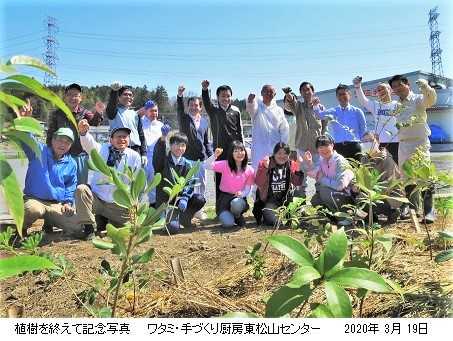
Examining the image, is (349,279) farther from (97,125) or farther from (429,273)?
(97,125)

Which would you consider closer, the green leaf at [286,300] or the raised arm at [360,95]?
the green leaf at [286,300]

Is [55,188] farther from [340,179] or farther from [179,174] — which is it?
[340,179]

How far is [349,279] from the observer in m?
1.05

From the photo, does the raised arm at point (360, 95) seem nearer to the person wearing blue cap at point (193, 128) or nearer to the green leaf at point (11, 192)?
the person wearing blue cap at point (193, 128)

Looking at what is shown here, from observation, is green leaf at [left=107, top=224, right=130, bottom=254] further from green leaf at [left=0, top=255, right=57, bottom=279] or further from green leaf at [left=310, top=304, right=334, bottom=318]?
green leaf at [left=310, top=304, right=334, bottom=318]

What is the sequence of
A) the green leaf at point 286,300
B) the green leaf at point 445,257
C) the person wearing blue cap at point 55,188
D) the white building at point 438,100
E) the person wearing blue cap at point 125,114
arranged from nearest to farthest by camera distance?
1. the green leaf at point 286,300
2. the green leaf at point 445,257
3. the white building at point 438,100
4. the person wearing blue cap at point 55,188
5. the person wearing blue cap at point 125,114

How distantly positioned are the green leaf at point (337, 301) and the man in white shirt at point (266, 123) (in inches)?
138

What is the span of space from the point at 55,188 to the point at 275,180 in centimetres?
177

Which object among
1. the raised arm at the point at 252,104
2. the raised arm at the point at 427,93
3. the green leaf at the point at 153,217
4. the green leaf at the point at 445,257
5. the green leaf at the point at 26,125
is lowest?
the green leaf at the point at 445,257

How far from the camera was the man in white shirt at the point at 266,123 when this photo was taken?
4.55m

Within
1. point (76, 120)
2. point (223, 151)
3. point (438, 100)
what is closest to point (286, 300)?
point (76, 120)

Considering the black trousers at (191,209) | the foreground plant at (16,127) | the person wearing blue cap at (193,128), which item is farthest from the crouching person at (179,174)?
the foreground plant at (16,127)

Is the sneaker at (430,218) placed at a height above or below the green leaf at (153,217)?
below

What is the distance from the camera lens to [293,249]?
111 cm
